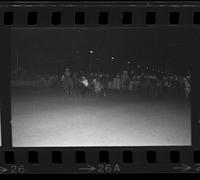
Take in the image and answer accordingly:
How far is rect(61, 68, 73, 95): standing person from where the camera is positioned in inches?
304

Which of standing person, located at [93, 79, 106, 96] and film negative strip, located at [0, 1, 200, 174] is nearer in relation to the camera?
film negative strip, located at [0, 1, 200, 174]

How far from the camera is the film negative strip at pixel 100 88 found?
7609mm

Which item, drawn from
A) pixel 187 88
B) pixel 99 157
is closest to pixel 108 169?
pixel 99 157

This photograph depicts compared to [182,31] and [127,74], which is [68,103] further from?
[182,31]

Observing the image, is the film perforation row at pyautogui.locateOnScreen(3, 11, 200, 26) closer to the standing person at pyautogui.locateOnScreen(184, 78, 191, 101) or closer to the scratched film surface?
the scratched film surface

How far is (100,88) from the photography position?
778cm

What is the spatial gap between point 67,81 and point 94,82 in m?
0.27

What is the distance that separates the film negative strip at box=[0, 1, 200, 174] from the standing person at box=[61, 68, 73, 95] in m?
0.01

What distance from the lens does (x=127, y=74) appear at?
7785 mm

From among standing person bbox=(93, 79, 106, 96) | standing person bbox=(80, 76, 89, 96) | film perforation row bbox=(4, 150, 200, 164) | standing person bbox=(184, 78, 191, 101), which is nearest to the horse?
standing person bbox=(80, 76, 89, 96)

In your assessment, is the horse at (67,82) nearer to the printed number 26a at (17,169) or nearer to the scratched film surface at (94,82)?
the scratched film surface at (94,82)

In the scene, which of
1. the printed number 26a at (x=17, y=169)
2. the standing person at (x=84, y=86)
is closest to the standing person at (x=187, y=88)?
the standing person at (x=84, y=86)

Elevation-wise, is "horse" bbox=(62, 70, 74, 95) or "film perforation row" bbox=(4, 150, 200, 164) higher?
"horse" bbox=(62, 70, 74, 95)
